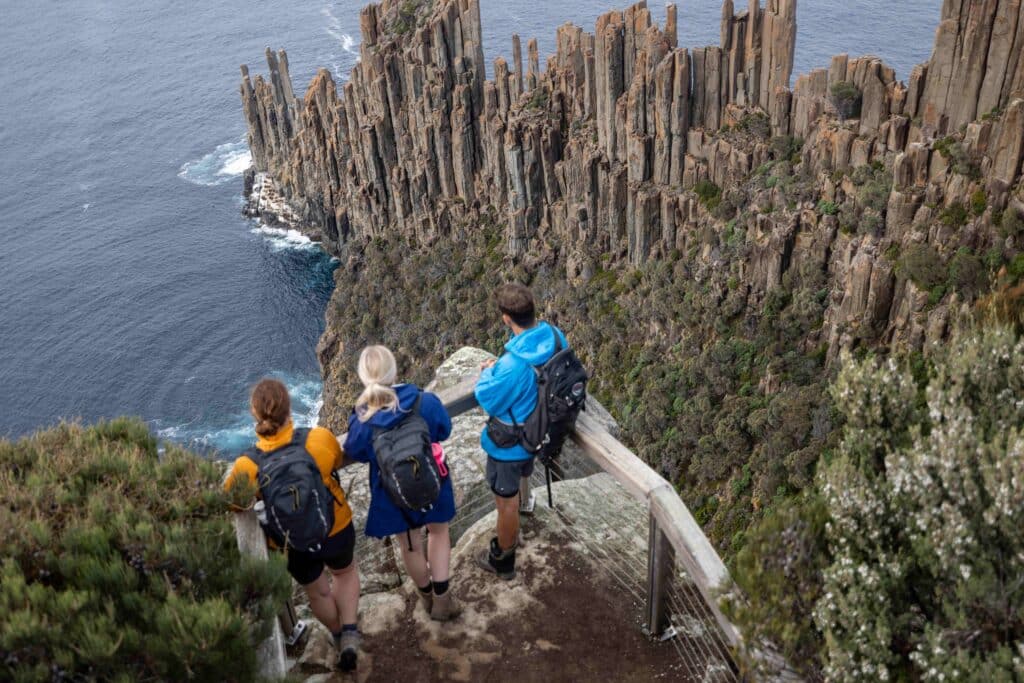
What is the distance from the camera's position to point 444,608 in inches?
396

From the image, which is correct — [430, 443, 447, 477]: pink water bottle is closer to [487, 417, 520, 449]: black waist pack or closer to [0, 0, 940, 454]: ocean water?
[487, 417, 520, 449]: black waist pack

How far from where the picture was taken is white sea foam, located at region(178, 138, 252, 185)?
110938 millimetres

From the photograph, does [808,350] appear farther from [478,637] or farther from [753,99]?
[478,637]

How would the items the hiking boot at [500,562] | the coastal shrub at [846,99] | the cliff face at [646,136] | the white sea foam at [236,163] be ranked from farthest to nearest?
the white sea foam at [236,163]
the coastal shrub at [846,99]
the cliff face at [646,136]
the hiking boot at [500,562]

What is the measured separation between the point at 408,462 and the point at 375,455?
17.5 inches

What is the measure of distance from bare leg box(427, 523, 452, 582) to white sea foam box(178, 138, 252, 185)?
360ft

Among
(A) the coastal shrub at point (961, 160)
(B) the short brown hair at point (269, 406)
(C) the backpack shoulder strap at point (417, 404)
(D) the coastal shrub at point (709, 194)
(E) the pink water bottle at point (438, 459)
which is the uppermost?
(B) the short brown hair at point (269, 406)

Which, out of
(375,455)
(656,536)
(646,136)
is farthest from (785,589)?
(646,136)

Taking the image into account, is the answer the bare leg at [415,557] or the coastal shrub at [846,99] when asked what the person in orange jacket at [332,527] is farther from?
the coastal shrub at [846,99]

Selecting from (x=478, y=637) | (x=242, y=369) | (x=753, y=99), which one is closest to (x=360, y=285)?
(x=242, y=369)

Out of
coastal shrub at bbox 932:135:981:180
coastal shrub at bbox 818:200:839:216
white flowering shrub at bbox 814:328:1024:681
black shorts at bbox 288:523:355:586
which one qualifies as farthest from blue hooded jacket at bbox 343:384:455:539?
coastal shrub at bbox 818:200:839:216

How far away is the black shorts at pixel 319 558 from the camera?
880cm

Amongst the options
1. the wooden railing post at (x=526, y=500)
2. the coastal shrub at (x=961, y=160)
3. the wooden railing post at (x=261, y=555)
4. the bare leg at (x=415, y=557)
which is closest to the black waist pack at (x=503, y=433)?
the bare leg at (x=415, y=557)

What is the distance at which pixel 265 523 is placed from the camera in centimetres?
809
